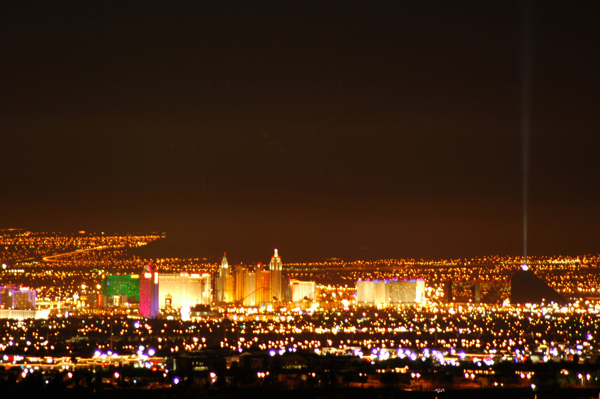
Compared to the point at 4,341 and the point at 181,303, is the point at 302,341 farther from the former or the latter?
the point at 181,303

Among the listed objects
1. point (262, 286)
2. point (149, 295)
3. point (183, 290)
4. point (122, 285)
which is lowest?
point (149, 295)

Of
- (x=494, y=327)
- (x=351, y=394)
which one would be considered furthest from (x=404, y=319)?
(x=351, y=394)

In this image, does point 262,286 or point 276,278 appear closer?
point 262,286

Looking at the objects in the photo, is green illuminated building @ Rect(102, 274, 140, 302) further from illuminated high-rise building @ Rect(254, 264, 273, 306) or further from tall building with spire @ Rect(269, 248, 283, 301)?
tall building with spire @ Rect(269, 248, 283, 301)

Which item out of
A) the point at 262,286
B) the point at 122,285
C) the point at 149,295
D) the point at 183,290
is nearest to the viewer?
the point at 149,295

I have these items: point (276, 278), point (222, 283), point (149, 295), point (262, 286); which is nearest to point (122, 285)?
point (222, 283)

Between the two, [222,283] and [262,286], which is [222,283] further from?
[262,286]

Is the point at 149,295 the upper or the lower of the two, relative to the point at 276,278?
lower

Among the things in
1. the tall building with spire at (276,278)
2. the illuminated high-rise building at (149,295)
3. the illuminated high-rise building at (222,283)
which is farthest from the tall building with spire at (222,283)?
the illuminated high-rise building at (149,295)

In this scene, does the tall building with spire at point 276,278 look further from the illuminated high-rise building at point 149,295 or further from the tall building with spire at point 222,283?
the illuminated high-rise building at point 149,295
